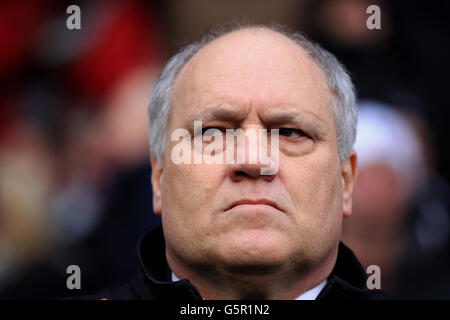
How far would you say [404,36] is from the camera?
5.88m

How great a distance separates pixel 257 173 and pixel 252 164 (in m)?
0.05

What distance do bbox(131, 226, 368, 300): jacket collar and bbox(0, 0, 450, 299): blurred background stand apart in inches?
53.3

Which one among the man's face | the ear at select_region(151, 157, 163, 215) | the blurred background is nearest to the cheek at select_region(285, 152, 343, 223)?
→ the man's face

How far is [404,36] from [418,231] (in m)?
1.83

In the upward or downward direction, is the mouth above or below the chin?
above

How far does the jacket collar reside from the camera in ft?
9.96

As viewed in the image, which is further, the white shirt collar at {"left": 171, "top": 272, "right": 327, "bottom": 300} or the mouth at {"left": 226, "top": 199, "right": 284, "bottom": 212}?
the white shirt collar at {"left": 171, "top": 272, "right": 327, "bottom": 300}

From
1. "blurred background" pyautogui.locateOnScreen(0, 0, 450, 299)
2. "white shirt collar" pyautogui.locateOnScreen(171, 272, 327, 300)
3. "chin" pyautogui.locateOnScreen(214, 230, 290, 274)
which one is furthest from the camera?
"blurred background" pyautogui.locateOnScreen(0, 0, 450, 299)

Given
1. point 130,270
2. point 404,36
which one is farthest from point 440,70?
point 130,270

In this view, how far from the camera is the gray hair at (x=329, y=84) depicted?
3355 mm

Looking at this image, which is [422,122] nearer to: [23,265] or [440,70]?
[440,70]

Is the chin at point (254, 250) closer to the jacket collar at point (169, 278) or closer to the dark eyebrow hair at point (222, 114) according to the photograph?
the jacket collar at point (169, 278)

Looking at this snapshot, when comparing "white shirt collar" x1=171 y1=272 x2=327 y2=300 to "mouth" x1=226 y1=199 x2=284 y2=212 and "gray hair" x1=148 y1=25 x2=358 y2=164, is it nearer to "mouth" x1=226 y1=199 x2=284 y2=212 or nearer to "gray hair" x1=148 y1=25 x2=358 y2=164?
"mouth" x1=226 y1=199 x2=284 y2=212

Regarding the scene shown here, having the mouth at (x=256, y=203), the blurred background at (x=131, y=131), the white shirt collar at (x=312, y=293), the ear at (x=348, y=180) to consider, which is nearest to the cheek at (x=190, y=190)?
the mouth at (x=256, y=203)
